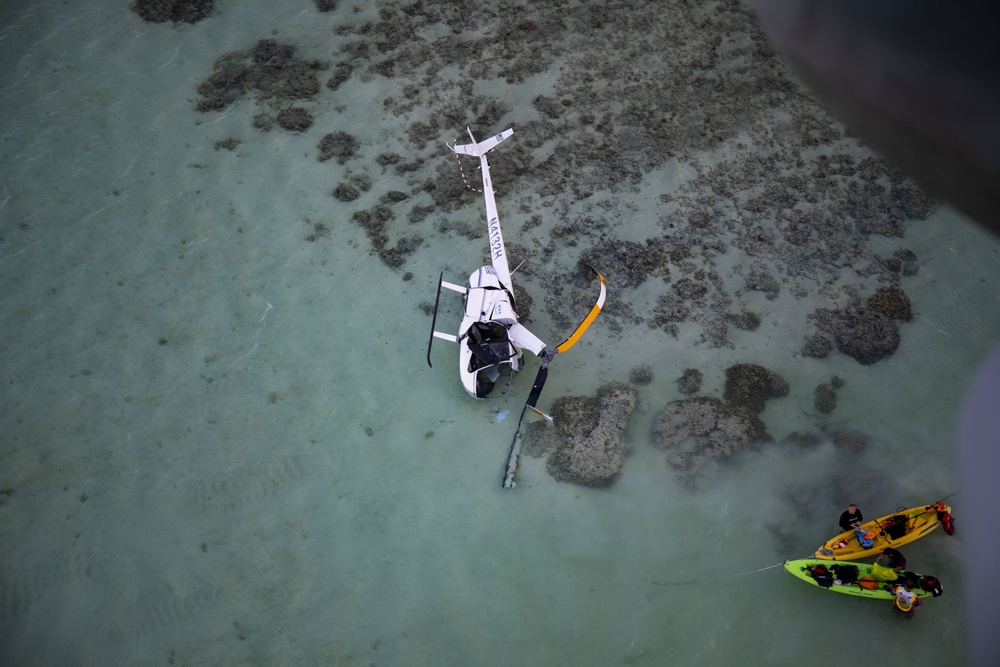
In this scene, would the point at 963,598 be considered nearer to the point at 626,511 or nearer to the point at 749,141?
the point at 626,511

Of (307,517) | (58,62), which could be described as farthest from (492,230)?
(58,62)

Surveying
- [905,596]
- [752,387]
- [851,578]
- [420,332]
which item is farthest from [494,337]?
[905,596]

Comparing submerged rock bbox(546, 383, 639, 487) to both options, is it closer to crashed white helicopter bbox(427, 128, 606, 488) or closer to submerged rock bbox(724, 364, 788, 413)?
crashed white helicopter bbox(427, 128, 606, 488)

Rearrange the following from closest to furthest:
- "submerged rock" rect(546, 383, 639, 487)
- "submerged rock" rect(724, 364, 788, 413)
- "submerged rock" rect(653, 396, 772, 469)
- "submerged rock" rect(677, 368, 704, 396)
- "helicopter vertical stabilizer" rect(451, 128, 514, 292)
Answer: "submerged rock" rect(546, 383, 639, 487) → "submerged rock" rect(653, 396, 772, 469) → "submerged rock" rect(724, 364, 788, 413) → "submerged rock" rect(677, 368, 704, 396) → "helicopter vertical stabilizer" rect(451, 128, 514, 292)

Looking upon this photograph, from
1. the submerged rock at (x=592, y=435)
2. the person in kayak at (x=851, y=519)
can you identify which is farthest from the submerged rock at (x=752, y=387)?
the person in kayak at (x=851, y=519)

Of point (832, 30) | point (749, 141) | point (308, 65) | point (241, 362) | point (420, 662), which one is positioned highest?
point (832, 30)

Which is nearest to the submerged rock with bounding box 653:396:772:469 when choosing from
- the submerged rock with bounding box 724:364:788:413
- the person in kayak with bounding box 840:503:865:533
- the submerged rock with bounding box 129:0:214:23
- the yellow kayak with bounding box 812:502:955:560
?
the submerged rock with bounding box 724:364:788:413
